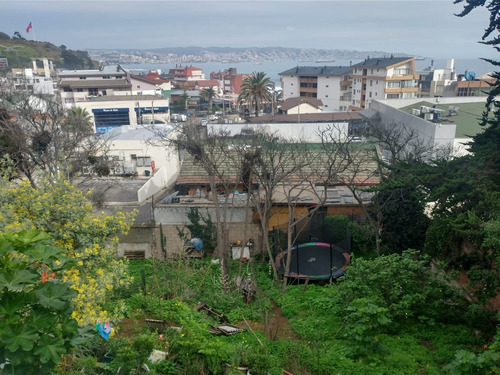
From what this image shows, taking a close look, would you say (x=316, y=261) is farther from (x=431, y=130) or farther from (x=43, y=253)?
(x=43, y=253)

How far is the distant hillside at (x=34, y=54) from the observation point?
9269 centimetres

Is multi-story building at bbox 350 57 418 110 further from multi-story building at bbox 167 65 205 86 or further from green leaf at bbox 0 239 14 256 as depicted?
multi-story building at bbox 167 65 205 86

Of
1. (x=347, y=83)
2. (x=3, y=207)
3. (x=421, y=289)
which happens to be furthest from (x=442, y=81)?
(x=3, y=207)

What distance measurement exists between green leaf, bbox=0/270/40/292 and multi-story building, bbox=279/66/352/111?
191 feet

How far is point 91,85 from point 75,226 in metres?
56.8

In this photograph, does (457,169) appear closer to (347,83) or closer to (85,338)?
(85,338)

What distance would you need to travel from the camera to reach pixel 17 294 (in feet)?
9.91

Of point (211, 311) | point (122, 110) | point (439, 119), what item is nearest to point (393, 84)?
point (439, 119)

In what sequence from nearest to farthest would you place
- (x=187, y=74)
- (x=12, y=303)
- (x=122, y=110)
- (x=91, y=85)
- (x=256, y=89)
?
(x=12, y=303) → (x=256, y=89) → (x=122, y=110) → (x=91, y=85) → (x=187, y=74)

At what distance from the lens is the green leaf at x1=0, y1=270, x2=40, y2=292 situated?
281cm

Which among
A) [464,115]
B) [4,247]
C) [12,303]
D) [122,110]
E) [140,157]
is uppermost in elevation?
[4,247]

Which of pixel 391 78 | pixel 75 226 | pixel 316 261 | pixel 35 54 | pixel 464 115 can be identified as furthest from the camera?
pixel 35 54

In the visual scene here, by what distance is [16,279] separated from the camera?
288cm

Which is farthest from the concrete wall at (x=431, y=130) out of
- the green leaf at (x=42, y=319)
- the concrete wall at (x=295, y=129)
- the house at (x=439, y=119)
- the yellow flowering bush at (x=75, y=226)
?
the green leaf at (x=42, y=319)
